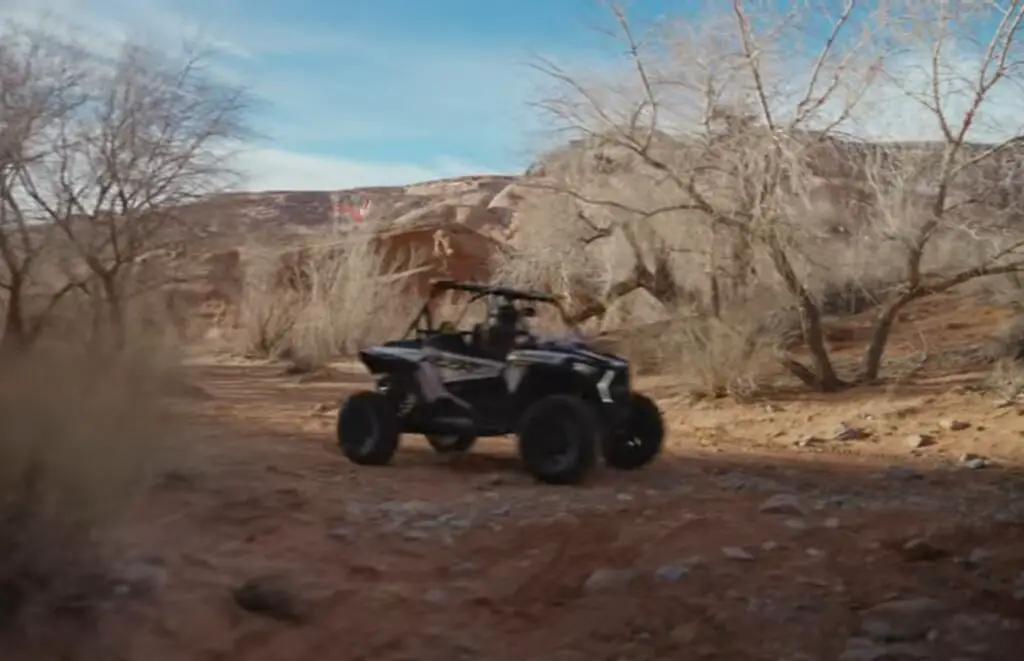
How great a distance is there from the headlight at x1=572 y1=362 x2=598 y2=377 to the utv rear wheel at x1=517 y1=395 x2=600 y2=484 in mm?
319

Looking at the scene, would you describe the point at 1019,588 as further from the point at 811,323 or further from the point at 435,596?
the point at 811,323

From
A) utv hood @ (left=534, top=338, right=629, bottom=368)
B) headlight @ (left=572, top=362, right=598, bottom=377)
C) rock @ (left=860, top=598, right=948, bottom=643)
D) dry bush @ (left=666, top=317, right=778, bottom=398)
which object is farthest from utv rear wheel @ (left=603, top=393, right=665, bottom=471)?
dry bush @ (left=666, top=317, right=778, bottom=398)

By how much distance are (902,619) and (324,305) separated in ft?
78.9

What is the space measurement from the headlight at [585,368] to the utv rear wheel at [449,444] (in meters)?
1.68

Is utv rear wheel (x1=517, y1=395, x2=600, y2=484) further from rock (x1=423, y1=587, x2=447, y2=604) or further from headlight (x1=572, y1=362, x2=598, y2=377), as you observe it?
rock (x1=423, y1=587, x2=447, y2=604)

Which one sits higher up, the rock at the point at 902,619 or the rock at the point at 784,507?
the rock at the point at 784,507

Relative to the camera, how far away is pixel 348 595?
5992 mm

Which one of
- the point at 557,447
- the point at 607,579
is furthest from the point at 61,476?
the point at 557,447

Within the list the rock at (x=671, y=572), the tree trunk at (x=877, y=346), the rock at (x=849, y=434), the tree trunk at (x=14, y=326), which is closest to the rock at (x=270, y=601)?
the rock at (x=671, y=572)

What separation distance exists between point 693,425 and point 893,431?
240cm

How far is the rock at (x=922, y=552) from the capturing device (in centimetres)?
675

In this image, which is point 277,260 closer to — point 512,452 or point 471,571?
point 512,452

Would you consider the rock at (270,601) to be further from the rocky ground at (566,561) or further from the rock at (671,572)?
the rock at (671,572)

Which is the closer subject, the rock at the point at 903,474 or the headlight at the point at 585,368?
the headlight at the point at 585,368
